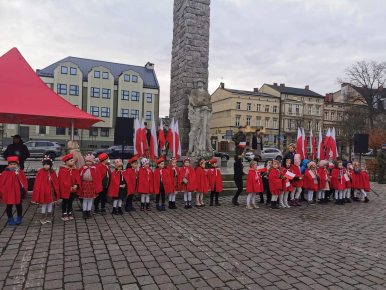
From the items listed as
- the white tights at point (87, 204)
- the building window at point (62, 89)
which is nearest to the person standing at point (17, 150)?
the white tights at point (87, 204)

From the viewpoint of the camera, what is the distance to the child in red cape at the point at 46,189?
5988 mm

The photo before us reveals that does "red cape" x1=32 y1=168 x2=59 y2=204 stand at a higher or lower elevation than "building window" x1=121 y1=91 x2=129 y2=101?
lower

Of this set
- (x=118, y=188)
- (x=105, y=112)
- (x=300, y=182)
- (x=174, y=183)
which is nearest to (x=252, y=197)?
(x=300, y=182)

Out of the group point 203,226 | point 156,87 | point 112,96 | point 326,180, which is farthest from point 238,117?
point 203,226

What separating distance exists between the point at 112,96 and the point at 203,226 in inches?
1651

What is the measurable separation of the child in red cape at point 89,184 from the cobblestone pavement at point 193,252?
354mm

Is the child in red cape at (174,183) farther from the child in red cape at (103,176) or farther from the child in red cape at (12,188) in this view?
the child in red cape at (12,188)

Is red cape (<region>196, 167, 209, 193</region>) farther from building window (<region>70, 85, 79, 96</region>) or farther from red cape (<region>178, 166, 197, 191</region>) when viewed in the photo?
building window (<region>70, 85, 79, 96</region>)

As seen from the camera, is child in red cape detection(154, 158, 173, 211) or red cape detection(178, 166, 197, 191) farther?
red cape detection(178, 166, 197, 191)

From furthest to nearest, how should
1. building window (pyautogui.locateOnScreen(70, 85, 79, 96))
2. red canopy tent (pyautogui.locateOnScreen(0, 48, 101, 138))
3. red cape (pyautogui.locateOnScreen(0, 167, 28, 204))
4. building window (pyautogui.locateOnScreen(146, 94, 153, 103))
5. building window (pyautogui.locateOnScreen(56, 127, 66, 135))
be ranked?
1. building window (pyautogui.locateOnScreen(146, 94, 153, 103))
2. building window (pyautogui.locateOnScreen(70, 85, 79, 96))
3. building window (pyautogui.locateOnScreen(56, 127, 66, 135))
4. red canopy tent (pyautogui.locateOnScreen(0, 48, 101, 138))
5. red cape (pyautogui.locateOnScreen(0, 167, 28, 204))

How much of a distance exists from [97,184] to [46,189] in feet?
3.62

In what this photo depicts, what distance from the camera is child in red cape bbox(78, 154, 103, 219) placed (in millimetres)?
6594

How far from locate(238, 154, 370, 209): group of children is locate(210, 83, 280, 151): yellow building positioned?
43.7 meters

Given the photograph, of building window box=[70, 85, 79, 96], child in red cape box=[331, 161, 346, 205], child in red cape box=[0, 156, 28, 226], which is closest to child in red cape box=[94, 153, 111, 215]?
child in red cape box=[0, 156, 28, 226]
